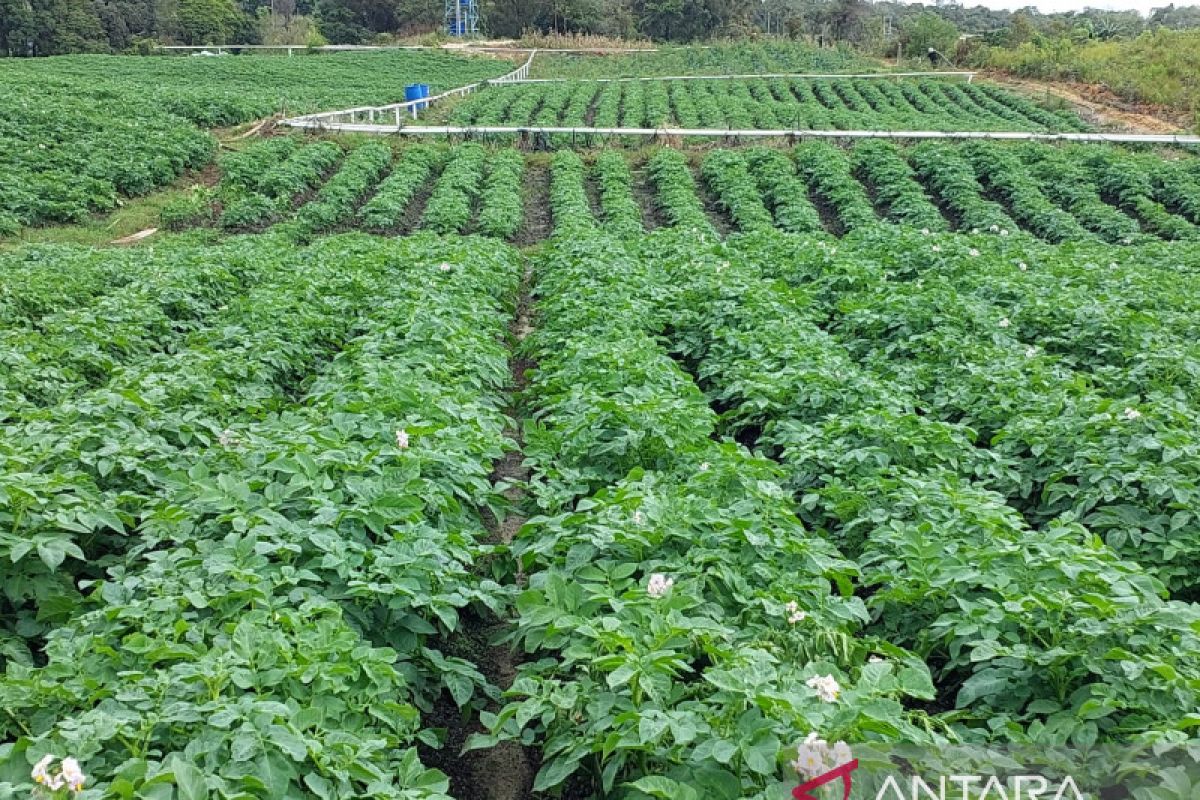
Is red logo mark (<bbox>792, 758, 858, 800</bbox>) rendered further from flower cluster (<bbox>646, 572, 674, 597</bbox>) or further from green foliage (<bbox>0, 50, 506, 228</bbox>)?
green foliage (<bbox>0, 50, 506, 228</bbox>)

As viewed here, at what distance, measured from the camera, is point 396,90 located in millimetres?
38000

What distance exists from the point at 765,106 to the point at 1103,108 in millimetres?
12811

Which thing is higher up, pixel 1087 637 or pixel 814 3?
pixel 814 3

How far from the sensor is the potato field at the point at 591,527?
2.67 m

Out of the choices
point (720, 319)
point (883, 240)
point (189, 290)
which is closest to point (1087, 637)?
point (720, 319)

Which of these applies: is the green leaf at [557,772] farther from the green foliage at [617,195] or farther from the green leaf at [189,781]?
the green foliage at [617,195]

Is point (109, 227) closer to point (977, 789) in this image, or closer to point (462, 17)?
point (977, 789)

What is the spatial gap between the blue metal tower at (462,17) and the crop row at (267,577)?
69.8 meters

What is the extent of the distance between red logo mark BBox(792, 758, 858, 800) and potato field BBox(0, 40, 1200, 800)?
0.14 feet

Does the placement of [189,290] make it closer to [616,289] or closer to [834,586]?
[616,289]

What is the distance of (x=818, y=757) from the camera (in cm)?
237

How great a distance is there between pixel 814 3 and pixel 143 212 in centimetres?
9277

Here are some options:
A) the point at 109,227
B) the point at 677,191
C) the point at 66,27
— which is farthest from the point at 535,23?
the point at 109,227

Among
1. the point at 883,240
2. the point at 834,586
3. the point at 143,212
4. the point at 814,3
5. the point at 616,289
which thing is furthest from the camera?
the point at 814,3
